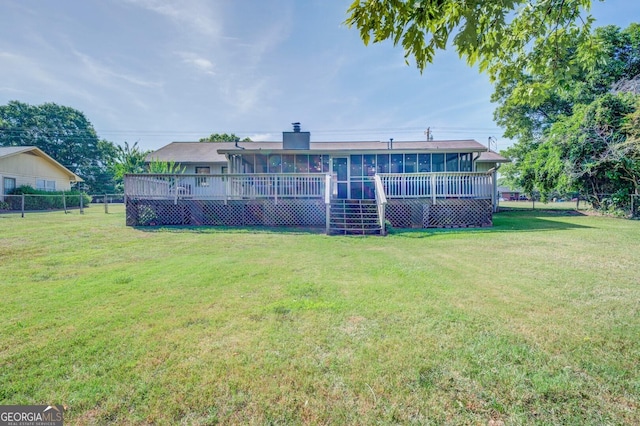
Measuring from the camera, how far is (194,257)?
5.52 m

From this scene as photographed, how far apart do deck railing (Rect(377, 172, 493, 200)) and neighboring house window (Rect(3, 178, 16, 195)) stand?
1081 inches

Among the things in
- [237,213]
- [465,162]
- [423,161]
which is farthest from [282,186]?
[465,162]

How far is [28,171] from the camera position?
2241 cm

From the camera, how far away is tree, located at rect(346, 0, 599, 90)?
7.45 ft

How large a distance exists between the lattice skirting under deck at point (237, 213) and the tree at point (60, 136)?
39.4 meters

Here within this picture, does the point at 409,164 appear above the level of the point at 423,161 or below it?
below

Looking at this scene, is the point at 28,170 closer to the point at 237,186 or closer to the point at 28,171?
the point at 28,171

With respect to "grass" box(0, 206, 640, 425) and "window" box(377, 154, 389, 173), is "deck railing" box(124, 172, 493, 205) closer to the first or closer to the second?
"window" box(377, 154, 389, 173)

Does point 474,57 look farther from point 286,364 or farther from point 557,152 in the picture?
point 557,152

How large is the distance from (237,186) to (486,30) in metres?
9.38

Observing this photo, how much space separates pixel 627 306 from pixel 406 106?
15130 mm

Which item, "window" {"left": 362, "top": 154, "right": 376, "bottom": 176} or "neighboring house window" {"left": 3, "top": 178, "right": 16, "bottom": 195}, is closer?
"window" {"left": 362, "top": 154, "right": 376, "bottom": 176}

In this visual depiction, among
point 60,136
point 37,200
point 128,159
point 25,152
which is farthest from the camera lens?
point 60,136

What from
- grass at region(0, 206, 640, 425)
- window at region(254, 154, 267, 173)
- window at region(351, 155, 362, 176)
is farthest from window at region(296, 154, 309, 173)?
grass at region(0, 206, 640, 425)
